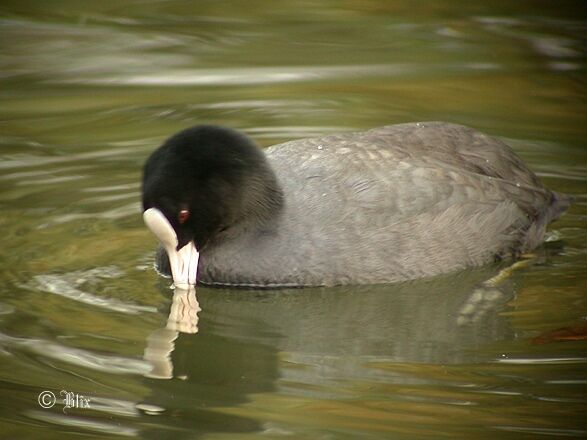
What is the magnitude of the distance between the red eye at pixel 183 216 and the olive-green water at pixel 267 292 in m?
0.39

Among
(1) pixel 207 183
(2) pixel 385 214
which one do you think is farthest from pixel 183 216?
(2) pixel 385 214

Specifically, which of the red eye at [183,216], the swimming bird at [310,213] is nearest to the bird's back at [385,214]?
the swimming bird at [310,213]

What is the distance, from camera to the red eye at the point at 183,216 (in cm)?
591

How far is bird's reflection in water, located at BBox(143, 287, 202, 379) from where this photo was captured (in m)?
5.23

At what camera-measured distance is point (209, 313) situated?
5910 mm

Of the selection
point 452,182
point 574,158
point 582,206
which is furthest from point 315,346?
point 574,158

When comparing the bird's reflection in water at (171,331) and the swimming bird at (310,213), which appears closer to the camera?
the bird's reflection in water at (171,331)

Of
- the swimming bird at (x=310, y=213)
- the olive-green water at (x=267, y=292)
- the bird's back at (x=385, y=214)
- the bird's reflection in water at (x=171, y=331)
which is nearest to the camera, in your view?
the olive-green water at (x=267, y=292)

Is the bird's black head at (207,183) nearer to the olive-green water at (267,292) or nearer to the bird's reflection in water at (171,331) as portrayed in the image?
the bird's reflection in water at (171,331)

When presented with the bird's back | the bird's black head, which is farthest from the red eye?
the bird's back

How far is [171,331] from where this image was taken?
18.6 ft

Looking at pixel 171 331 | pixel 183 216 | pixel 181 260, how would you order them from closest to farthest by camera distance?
1. pixel 171 331
2. pixel 183 216
3. pixel 181 260

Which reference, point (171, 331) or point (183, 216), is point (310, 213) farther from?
point (171, 331)

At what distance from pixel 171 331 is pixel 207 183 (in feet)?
2.48
